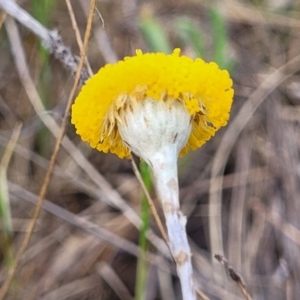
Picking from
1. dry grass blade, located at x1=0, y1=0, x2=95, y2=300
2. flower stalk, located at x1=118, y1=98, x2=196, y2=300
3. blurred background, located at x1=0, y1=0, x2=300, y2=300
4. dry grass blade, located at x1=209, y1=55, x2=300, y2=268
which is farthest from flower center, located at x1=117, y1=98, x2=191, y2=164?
dry grass blade, located at x1=209, y1=55, x2=300, y2=268

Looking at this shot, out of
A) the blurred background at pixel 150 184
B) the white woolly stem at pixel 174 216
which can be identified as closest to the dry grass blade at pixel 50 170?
the blurred background at pixel 150 184

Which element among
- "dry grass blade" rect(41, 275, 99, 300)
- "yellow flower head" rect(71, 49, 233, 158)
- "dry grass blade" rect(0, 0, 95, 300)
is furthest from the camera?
"dry grass blade" rect(41, 275, 99, 300)

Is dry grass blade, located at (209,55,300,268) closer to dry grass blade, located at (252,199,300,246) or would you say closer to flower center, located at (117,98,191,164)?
dry grass blade, located at (252,199,300,246)

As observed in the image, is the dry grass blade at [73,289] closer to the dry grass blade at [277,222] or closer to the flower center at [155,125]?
the dry grass blade at [277,222]

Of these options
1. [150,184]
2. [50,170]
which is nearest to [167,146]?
[50,170]

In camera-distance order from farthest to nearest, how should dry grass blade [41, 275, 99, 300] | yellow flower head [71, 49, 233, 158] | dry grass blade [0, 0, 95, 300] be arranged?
dry grass blade [41, 275, 99, 300], dry grass blade [0, 0, 95, 300], yellow flower head [71, 49, 233, 158]
